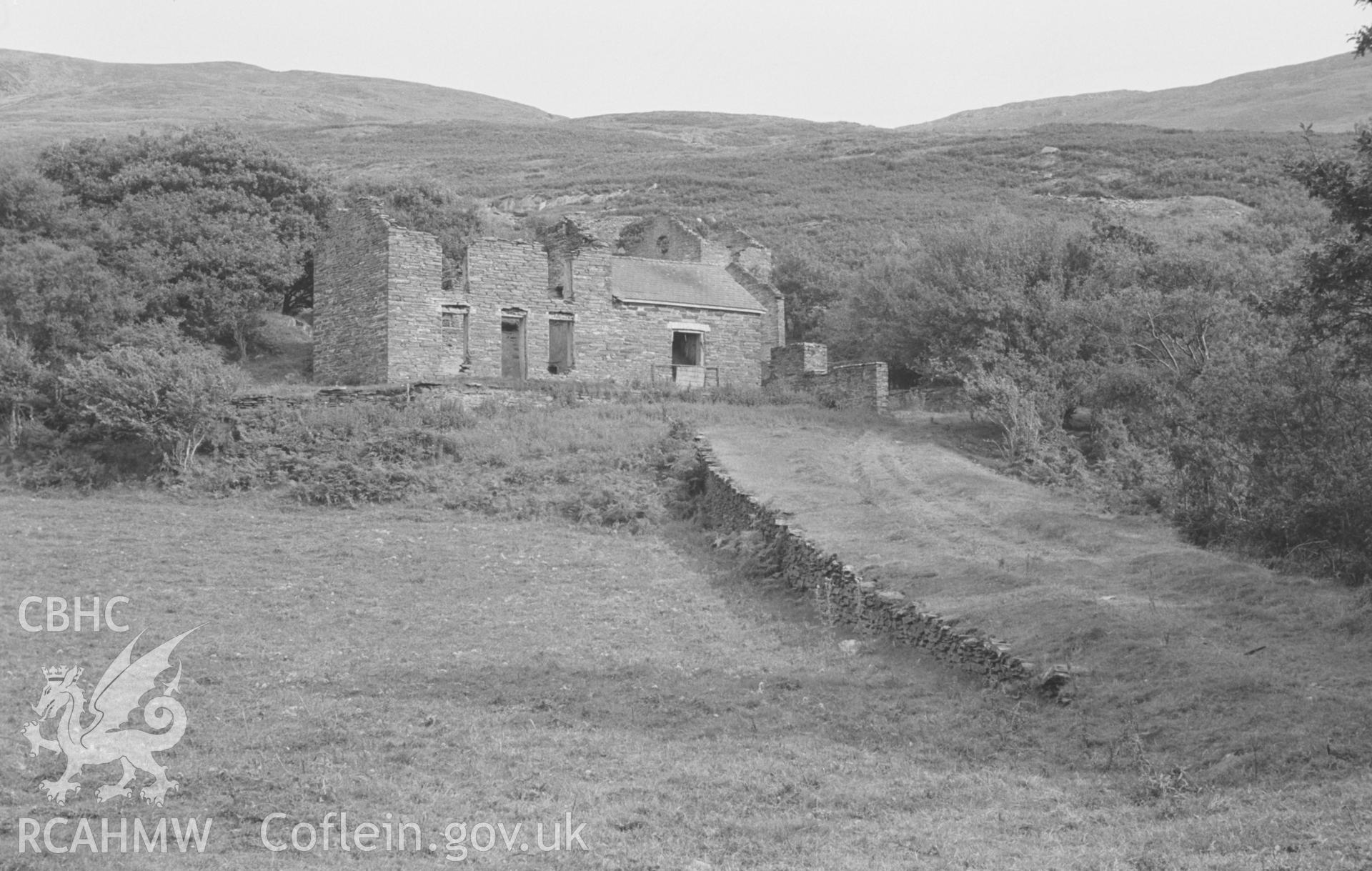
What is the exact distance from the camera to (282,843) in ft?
33.5

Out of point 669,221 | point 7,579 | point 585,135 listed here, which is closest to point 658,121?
point 585,135

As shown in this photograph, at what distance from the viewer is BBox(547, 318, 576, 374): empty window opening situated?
115ft

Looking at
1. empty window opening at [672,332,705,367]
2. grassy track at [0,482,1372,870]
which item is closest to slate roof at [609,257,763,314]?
empty window opening at [672,332,705,367]

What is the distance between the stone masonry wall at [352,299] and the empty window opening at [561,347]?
4.80 meters

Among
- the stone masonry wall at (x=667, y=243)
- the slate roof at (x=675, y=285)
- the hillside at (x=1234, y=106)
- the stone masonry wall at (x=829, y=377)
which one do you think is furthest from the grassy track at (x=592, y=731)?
the hillside at (x=1234, y=106)

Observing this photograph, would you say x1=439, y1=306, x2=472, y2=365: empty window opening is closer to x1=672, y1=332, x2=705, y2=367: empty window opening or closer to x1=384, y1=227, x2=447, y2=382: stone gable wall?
A: x1=384, y1=227, x2=447, y2=382: stone gable wall

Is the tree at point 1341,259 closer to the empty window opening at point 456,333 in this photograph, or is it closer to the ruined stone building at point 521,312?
the ruined stone building at point 521,312

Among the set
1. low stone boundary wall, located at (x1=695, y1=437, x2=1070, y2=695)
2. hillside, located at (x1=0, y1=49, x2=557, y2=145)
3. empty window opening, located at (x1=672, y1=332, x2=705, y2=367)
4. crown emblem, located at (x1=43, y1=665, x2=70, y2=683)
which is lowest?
crown emblem, located at (x1=43, y1=665, x2=70, y2=683)

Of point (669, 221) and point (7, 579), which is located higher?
point (669, 221)

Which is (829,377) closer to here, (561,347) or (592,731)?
(561,347)

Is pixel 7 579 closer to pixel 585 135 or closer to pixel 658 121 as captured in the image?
pixel 585 135

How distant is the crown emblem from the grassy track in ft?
0.89

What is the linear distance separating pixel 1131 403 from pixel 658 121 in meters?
121

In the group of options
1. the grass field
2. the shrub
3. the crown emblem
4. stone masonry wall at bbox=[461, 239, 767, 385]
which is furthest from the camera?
stone masonry wall at bbox=[461, 239, 767, 385]
